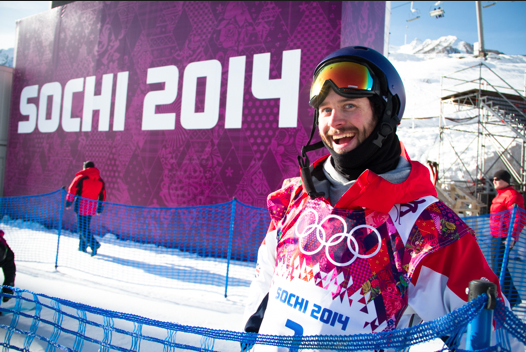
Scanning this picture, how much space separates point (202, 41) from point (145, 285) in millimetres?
4707

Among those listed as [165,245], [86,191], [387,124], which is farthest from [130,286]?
[387,124]

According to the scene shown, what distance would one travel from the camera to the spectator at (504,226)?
367cm

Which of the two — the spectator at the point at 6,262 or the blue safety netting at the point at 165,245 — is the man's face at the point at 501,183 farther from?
the spectator at the point at 6,262

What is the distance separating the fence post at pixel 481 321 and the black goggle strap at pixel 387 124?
526 millimetres

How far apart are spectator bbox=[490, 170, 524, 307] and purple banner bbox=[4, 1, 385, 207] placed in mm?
2889

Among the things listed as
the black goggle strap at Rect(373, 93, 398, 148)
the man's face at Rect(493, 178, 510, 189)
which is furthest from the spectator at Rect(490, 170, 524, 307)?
the black goggle strap at Rect(373, 93, 398, 148)

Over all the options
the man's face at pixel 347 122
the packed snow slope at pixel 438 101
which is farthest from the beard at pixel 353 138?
the packed snow slope at pixel 438 101

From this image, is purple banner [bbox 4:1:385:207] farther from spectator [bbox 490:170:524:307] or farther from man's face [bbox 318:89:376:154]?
man's face [bbox 318:89:376:154]

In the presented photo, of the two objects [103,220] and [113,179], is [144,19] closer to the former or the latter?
[113,179]

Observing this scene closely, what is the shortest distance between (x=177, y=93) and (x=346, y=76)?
19.8ft

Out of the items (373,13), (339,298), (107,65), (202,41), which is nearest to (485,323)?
(339,298)

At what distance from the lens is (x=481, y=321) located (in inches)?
30.0

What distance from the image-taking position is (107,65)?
25.8 ft

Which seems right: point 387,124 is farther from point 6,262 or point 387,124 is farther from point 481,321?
point 6,262
